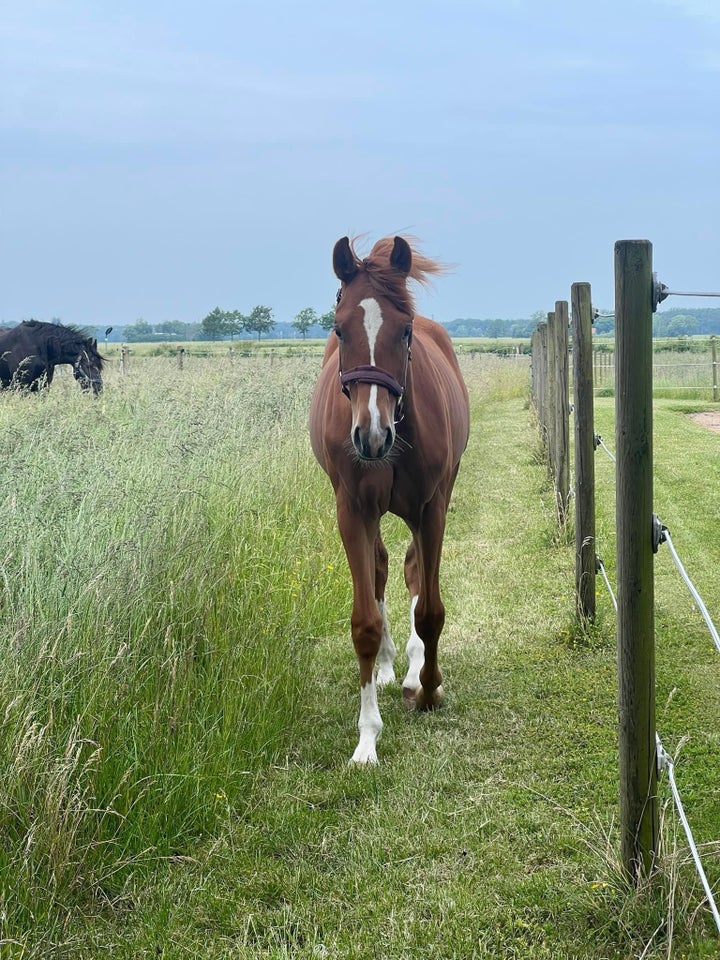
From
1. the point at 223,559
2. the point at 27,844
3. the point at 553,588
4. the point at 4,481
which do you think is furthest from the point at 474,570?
the point at 27,844

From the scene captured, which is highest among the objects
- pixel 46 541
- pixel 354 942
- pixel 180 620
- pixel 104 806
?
pixel 46 541

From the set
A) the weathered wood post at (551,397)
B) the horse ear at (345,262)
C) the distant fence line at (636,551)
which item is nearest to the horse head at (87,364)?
the weathered wood post at (551,397)

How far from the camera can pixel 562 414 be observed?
26.9 ft

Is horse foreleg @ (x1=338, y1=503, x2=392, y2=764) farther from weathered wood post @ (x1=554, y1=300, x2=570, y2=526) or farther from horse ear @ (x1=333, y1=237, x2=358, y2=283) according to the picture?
weathered wood post @ (x1=554, y1=300, x2=570, y2=526)

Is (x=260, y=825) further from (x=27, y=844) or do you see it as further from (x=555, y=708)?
(x=555, y=708)

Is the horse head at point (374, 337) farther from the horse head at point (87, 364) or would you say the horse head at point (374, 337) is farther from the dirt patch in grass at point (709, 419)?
the dirt patch in grass at point (709, 419)

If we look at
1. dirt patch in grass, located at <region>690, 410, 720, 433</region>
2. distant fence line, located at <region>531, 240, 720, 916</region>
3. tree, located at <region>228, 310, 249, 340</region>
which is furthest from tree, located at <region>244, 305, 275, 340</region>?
distant fence line, located at <region>531, 240, 720, 916</region>

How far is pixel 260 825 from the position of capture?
11.2 feet

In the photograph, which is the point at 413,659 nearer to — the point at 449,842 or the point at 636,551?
the point at 449,842

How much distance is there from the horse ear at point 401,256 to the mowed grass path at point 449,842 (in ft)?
7.11

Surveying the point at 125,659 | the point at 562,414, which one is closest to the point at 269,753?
the point at 125,659

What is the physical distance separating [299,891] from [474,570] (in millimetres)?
4526

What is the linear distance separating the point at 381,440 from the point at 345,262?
35.8 inches

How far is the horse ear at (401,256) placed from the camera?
396cm
